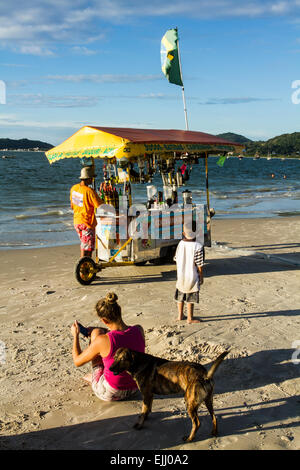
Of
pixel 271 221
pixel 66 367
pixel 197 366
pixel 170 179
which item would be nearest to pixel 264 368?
pixel 197 366

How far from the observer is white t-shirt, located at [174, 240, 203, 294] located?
622 cm

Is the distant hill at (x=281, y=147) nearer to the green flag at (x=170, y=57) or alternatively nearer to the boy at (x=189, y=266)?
the green flag at (x=170, y=57)

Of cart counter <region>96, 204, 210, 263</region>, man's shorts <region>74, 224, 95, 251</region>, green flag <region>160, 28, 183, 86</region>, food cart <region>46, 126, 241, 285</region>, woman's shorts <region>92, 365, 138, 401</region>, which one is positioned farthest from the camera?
green flag <region>160, 28, 183, 86</region>

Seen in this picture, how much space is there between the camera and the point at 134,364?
12.8 ft

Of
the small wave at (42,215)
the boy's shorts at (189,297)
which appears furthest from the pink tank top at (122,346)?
the small wave at (42,215)

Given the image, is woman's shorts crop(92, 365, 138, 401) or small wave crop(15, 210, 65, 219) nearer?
woman's shorts crop(92, 365, 138, 401)

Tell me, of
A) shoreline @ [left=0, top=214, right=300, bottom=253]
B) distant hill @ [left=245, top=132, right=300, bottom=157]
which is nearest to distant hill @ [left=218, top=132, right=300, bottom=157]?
distant hill @ [left=245, top=132, right=300, bottom=157]

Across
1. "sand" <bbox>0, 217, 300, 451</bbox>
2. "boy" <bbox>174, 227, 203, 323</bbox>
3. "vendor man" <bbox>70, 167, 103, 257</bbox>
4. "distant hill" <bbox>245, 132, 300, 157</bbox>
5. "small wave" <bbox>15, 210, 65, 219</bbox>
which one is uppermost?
"distant hill" <bbox>245, 132, 300, 157</bbox>

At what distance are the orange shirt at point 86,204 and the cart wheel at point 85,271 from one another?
692 millimetres

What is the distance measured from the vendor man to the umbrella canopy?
53 cm

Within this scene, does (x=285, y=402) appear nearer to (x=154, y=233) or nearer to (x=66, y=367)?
(x=66, y=367)

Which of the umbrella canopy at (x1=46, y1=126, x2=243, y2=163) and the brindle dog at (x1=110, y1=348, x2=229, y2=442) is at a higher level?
the umbrella canopy at (x1=46, y1=126, x2=243, y2=163)

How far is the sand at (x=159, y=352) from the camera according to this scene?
3920 mm

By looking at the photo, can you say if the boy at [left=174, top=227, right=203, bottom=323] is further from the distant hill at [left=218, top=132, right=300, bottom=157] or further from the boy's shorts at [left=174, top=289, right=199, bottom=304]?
the distant hill at [left=218, top=132, right=300, bottom=157]
